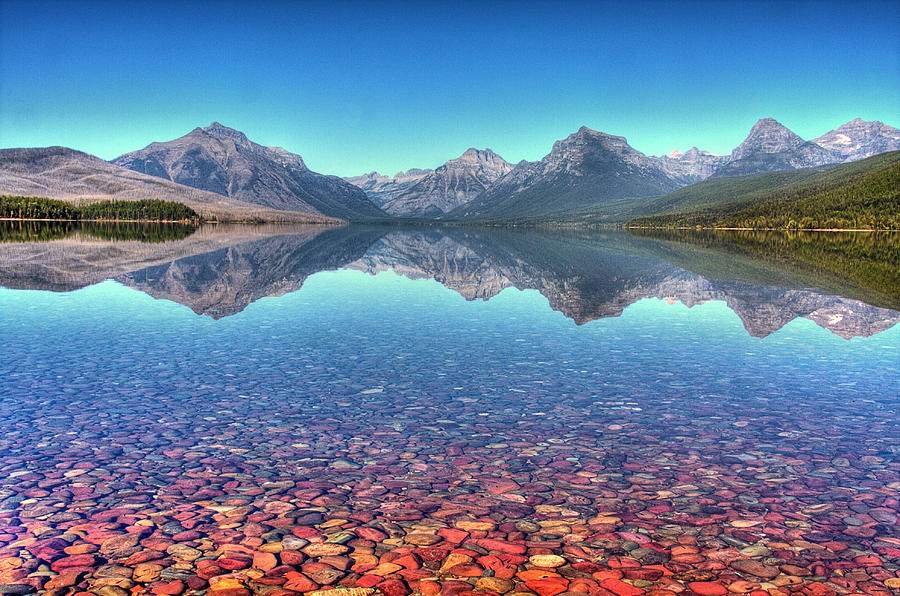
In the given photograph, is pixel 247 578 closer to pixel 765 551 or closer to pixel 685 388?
pixel 765 551

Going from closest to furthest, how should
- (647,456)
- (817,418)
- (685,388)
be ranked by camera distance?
(647,456) → (817,418) → (685,388)

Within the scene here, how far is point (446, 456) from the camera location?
1488 cm

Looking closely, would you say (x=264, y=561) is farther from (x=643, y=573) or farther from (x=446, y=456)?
(x=643, y=573)

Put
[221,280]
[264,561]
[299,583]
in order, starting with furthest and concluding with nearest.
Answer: [221,280]
[264,561]
[299,583]

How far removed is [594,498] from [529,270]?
60723 mm

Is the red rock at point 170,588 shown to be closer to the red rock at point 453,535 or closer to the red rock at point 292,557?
the red rock at point 292,557

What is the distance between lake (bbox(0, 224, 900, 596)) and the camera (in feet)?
32.7

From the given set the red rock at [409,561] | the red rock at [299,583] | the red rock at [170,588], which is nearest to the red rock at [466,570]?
the red rock at [409,561]

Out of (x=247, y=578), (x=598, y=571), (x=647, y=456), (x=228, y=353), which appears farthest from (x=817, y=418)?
(x=228, y=353)

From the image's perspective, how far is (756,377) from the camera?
76.4ft

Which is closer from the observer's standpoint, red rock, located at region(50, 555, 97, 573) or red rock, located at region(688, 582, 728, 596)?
red rock, located at region(688, 582, 728, 596)

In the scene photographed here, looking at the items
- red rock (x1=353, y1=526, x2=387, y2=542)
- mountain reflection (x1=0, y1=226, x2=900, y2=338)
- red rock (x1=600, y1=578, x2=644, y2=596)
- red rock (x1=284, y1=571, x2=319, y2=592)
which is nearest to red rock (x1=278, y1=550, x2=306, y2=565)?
red rock (x1=284, y1=571, x2=319, y2=592)

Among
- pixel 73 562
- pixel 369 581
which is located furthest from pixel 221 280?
pixel 369 581

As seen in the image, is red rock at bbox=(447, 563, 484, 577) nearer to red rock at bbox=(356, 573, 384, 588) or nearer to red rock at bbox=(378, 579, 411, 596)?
red rock at bbox=(378, 579, 411, 596)
